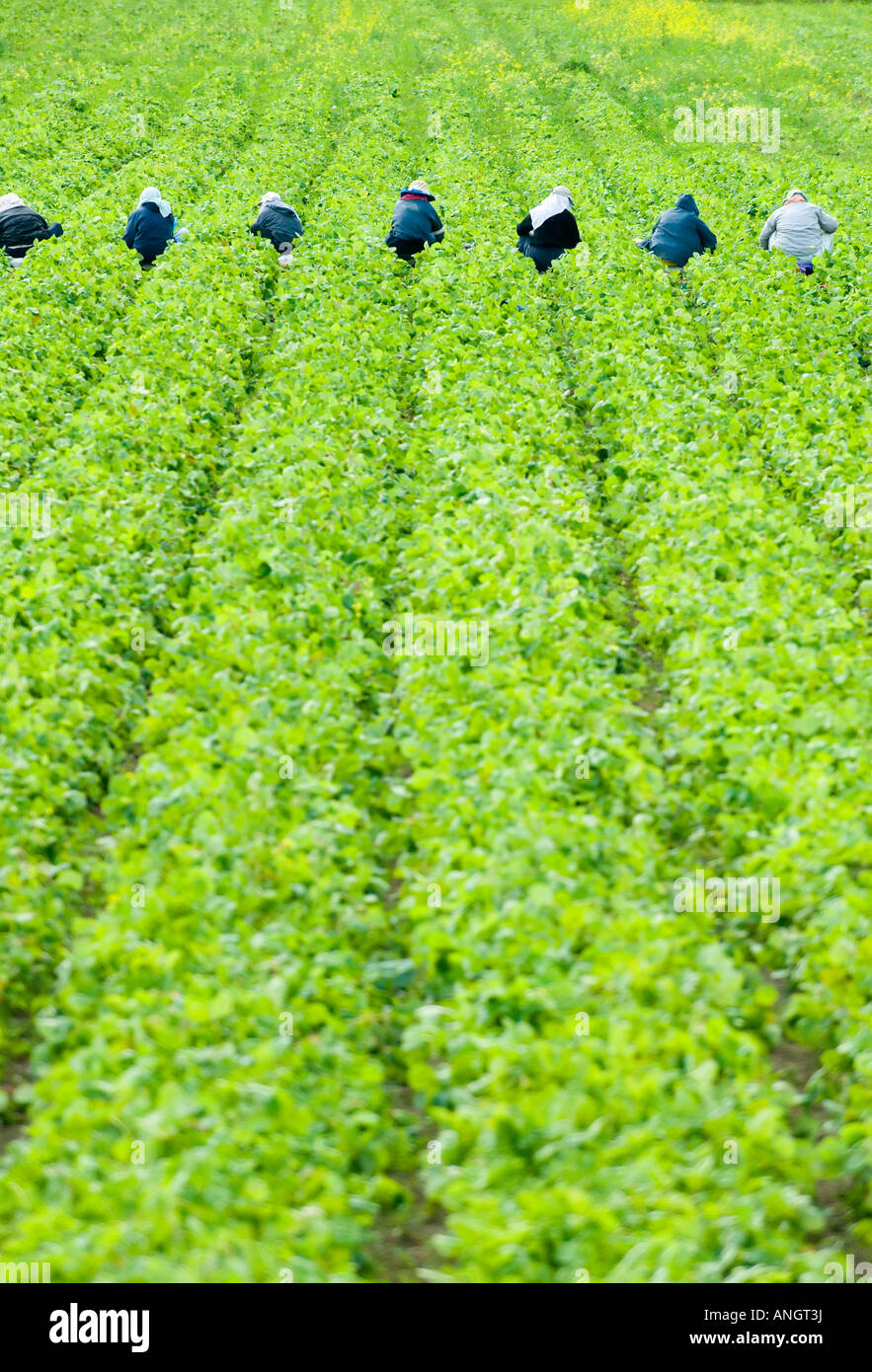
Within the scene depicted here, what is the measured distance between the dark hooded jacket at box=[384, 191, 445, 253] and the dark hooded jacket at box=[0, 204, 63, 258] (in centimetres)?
428

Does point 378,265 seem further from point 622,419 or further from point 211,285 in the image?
point 622,419

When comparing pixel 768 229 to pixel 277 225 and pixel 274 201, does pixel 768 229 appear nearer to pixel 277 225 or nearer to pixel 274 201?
Answer: pixel 277 225

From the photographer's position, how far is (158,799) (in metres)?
6.44

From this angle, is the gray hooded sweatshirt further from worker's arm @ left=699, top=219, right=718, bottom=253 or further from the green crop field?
worker's arm @ left=699, top=219, right=718, bottom=253

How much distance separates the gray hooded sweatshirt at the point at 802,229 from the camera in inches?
626

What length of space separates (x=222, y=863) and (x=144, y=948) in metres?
0.66

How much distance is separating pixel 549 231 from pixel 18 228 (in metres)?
6.69

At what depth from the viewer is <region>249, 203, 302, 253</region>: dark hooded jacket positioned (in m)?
16.6

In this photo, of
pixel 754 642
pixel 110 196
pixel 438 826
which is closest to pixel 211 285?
pixel 110 196

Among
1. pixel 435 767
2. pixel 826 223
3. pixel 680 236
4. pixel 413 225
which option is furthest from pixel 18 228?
pixel 435 767

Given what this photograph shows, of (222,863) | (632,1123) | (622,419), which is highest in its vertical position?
(622,419)

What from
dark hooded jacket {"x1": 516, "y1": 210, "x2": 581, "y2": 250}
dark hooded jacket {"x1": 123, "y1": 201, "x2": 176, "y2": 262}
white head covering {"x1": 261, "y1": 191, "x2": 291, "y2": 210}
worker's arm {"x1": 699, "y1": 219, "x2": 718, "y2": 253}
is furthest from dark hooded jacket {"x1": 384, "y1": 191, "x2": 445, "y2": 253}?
worker's arm {"x1": 699, "y1": 219, "x2": 718, "y2": 253}

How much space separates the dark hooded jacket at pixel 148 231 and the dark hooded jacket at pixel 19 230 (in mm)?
959

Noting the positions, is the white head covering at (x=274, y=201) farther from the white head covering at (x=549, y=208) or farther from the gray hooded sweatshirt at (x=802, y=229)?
the gray hooded sweatshirt at (x=802, y=229)
